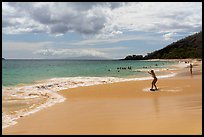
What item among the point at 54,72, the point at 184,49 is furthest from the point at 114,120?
the point at 184,49

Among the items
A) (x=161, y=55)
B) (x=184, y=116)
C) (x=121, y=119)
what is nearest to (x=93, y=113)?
(x=121, y=119)

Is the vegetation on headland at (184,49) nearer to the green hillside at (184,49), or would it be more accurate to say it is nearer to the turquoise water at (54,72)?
the green hillside at (184,49)

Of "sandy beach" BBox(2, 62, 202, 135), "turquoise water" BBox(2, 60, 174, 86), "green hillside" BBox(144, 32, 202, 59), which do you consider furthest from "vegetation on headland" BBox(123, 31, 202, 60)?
"sandy beach" BBox(2, 62, 202, 135)

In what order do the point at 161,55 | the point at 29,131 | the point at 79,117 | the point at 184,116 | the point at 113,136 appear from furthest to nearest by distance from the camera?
the point at 161,55 < the point at 79,117 < the point at 184,116 < the point at 29,131 < the point at 113,136

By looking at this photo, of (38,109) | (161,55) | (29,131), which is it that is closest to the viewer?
(29,131)

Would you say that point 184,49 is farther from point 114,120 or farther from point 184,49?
point 114,120

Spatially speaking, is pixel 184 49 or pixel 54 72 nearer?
pixel 54 72

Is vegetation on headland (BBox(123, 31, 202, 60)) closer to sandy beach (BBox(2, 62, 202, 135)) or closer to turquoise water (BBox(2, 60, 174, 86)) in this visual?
turquoise water (BBox(2, 60, 174, 86))

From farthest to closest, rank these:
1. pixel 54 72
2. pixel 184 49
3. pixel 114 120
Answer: pixel 184 49
pixel 54 72
pixel 114 120

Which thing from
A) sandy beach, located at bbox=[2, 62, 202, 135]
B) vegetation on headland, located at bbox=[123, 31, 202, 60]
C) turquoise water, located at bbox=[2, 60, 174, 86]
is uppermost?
vegetation on headland, located at bbox=[123, 31, 202, 60]

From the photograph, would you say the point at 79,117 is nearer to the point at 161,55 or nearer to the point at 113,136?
the point at 113,136

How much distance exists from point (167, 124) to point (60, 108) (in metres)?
4.63

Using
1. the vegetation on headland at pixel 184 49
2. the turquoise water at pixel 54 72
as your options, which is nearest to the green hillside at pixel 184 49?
the vegetation on headland at pixel 184 49

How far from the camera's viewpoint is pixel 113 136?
6.82 metres
